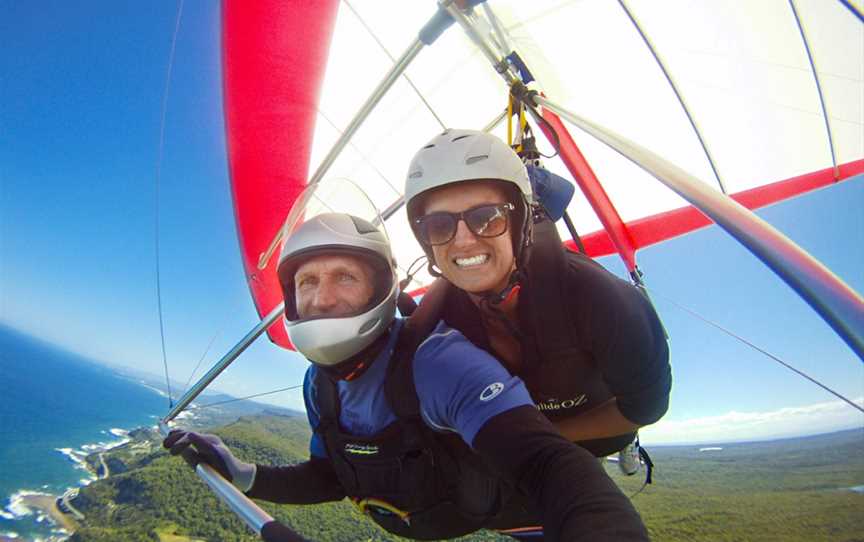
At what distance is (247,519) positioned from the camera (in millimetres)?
1149

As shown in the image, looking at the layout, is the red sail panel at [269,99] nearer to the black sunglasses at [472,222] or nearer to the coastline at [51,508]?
the black sunglasses at [472,222]

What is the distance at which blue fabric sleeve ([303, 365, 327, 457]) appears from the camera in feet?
5.58

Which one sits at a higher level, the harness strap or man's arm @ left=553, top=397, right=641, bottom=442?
the harness strap

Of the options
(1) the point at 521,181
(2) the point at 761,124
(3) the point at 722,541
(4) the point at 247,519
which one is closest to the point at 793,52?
(2) the point at 761,124

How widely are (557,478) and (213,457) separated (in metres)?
2.01

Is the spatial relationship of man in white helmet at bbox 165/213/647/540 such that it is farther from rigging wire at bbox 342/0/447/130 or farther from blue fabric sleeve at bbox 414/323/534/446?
rigging wire at bbox 342/0/447/130

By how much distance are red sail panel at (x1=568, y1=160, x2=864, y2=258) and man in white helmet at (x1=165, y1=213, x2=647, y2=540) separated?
3480 millimetres

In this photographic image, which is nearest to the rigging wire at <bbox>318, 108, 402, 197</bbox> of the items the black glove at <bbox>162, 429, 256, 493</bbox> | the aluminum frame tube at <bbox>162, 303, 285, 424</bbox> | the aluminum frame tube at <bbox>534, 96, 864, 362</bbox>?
the aluminum frame tube at <bbox>162, 303, 285, 424</bbox>

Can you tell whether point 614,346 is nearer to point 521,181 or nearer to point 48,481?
point 521,181

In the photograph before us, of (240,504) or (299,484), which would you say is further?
(299,484)

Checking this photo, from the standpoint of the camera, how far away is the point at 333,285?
1.50 m

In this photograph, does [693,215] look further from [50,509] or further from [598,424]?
[50,509]

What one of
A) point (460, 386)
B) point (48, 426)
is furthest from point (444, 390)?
point (48, 426)

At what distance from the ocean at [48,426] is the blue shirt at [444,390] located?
64.1 feet
